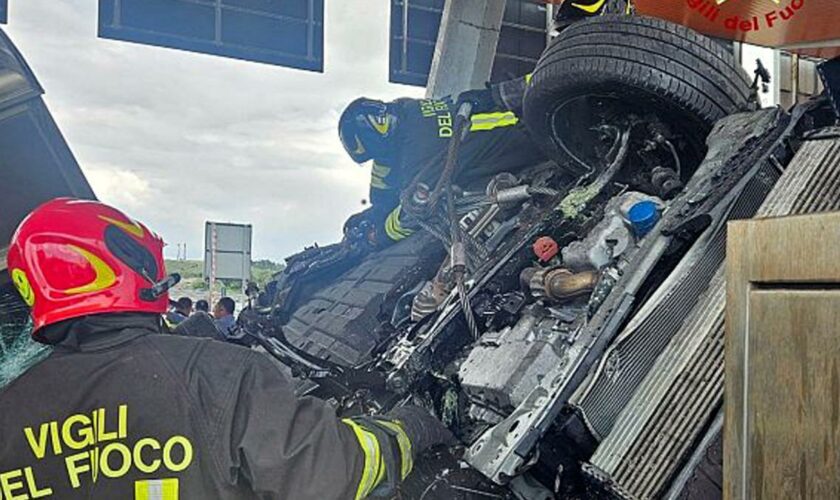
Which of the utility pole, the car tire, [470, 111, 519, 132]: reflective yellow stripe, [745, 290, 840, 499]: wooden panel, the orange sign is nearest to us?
[745, 290, 840, 499]: wooden panel

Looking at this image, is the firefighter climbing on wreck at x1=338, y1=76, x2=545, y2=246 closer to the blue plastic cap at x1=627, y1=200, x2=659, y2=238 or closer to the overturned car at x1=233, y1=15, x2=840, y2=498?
the overturned car at x1=233, y1=15, x2=840, y2=498

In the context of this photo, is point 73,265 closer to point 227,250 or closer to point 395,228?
point 395,228

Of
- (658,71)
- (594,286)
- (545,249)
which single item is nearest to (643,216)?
(594,286)

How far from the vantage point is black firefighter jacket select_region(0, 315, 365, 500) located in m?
1.54

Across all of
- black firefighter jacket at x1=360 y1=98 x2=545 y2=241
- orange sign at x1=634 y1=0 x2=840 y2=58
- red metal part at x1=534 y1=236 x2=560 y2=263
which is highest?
orange sign at x1=634 y1=0 x2=840 y2=58

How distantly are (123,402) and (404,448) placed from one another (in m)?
0.67

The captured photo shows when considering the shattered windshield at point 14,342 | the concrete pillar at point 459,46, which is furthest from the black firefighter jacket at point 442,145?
the concrete pillar at point 459,46

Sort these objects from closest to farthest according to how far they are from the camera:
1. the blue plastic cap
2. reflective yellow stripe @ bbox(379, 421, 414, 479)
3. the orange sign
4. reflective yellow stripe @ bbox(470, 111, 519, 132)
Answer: reflective yellow stripe @ bbox(379, 421, 414, 479) < the blue plastic cap < reflective yellow stripe @ bbox(470, 111, 519, 132) < the orange sign

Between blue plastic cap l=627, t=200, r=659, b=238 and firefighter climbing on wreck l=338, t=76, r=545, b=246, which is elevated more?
firefighter climbing on wreck l=338, t=76, r=545, b=246

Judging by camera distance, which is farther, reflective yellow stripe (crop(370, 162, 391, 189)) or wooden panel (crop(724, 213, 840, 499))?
reflective yellow stripe (crop(370, 162, 391, 189))

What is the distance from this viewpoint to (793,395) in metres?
0.68

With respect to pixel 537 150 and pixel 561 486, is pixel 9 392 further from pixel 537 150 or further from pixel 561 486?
pixel 537 150

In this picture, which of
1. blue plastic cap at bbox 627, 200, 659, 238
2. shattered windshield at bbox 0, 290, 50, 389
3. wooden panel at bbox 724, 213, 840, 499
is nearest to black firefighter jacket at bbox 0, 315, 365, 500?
shattered windshield at bbox 0, 290, 50, 389

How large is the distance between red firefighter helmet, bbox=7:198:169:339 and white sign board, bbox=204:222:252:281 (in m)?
7.56
